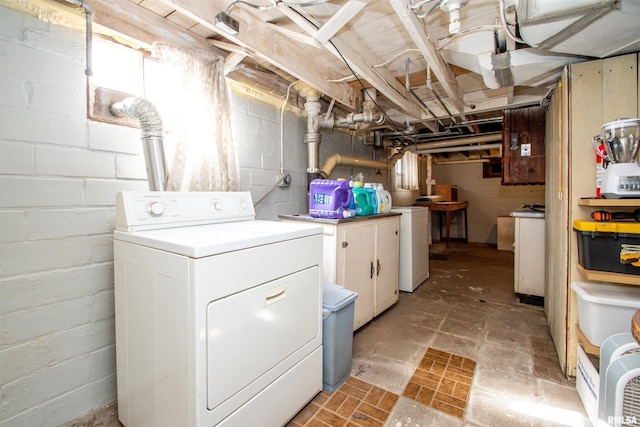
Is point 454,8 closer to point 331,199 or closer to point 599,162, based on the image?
point 599,162

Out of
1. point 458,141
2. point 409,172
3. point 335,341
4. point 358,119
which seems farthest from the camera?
point 409,172

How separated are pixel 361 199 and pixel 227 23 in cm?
163

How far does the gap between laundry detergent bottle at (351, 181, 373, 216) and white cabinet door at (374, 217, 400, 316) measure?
0.17 metres

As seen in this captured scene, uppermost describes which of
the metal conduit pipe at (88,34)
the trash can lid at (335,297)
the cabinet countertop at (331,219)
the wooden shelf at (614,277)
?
the metal conduit pipe at (88,34)

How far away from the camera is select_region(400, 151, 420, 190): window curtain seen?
18.0 feet

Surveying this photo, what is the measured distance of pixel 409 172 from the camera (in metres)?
5.64

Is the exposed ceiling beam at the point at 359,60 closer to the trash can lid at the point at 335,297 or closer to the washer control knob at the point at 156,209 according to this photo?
the washer control knob at the point at 156,209

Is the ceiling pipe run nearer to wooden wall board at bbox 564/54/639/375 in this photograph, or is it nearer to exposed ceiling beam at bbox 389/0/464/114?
exposed ceiling beam at bbox 389/0/464/114

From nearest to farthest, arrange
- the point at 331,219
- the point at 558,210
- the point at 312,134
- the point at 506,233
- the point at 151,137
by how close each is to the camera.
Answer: the point at 151,137
the point at 558,210
the point at 331,219
the point at 312,134
the point at 506,233

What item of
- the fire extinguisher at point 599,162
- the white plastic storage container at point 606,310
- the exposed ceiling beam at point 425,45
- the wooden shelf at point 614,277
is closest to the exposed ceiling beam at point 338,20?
the exposed ceiling beam at point 425,45

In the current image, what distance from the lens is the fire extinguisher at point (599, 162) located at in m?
1.62

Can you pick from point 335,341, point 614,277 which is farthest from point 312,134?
point 614,277

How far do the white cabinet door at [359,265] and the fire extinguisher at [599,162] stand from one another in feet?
4.84

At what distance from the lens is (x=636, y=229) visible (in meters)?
1.40
